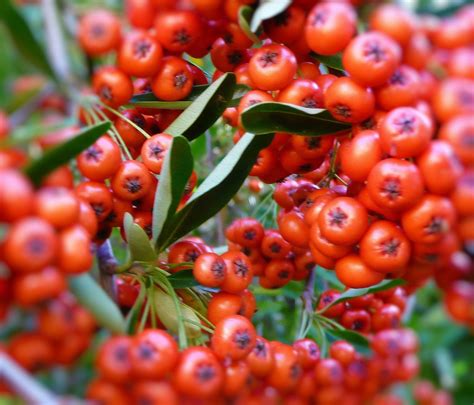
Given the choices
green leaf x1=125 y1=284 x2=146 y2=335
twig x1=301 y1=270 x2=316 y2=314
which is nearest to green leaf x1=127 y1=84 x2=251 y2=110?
green leaf x1=125 y1=284 x2=146 y2=335

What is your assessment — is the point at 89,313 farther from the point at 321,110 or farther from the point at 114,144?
the point at 321,110

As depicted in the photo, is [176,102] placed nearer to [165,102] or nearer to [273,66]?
[165,102]

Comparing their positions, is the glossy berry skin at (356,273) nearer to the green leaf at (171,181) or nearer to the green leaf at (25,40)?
the green leaf at (171,181)

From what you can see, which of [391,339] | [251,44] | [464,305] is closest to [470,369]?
[391,339]

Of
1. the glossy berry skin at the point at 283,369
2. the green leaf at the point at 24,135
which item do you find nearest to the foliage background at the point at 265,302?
the green leaf at the point at 24,135

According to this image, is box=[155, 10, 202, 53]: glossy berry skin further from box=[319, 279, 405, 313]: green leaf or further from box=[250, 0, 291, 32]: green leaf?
box=[319, 279, 405, 313]: green leaf

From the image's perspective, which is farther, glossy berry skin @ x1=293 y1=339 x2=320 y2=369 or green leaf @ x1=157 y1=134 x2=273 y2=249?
glossy berry skin @ x1=293 y1=339 x2=320 y2=369

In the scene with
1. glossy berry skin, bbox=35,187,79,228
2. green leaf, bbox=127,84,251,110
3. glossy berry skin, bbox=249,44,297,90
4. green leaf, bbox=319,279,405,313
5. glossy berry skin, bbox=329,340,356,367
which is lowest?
glossy berry skin, bbox=329,340,356,367
